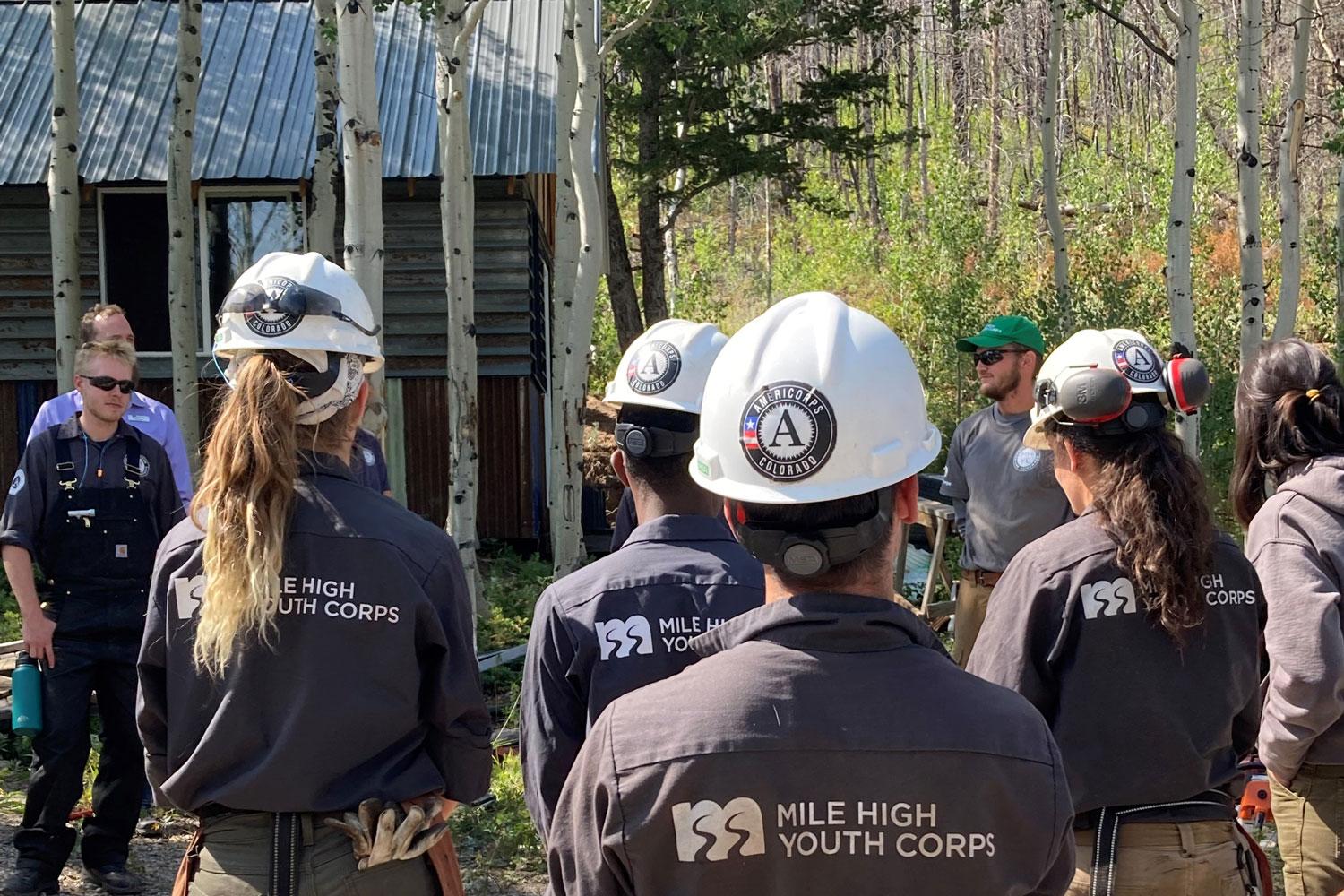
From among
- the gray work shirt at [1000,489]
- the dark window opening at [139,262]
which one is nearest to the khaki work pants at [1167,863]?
the gray work shirt at [1000,489]

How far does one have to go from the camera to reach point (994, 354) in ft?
22.4

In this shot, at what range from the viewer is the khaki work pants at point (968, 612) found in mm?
6812

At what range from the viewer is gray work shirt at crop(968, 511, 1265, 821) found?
2994mm

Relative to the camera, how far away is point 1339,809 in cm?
345

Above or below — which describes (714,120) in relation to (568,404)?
above

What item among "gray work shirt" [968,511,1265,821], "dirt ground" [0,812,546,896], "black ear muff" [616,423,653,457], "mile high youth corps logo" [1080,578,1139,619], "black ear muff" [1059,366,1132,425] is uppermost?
"black ear muff" [1059,366,1132,425]

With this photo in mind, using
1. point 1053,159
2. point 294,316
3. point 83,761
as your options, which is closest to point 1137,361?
point 294,316

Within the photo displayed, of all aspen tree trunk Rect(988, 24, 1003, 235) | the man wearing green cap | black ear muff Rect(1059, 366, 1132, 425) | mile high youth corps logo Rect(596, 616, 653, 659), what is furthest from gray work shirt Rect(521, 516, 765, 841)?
aspen tree trunk Rect(988, 24, 1003, 235)

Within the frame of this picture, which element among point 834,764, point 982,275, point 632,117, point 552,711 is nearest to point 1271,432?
point 552,711

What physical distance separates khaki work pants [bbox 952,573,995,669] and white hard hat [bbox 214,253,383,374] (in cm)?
438

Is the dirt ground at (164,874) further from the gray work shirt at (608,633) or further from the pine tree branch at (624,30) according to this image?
the pine tree branch at (624,30)

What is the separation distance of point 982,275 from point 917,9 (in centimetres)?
364

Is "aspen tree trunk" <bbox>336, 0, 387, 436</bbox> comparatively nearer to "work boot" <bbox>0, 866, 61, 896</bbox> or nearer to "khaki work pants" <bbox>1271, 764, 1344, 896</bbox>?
"work boot" <bbox>0, 866, 61, 896</bbox>

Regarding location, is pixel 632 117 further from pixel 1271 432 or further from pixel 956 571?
pixel 1271 432
